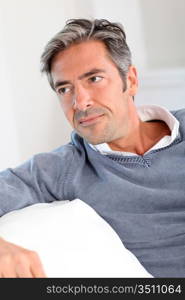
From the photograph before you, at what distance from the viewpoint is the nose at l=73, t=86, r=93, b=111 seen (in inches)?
56.1

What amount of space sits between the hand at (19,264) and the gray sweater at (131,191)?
0.34 m

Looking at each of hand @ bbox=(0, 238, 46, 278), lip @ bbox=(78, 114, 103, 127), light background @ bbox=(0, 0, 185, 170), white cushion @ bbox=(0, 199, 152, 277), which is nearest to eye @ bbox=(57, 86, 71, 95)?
lip @ bbox=(78, 114, 103, 127)

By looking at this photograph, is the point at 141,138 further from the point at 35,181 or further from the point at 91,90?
the point at 35,181

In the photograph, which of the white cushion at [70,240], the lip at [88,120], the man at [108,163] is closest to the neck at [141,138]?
the man at [108,163]

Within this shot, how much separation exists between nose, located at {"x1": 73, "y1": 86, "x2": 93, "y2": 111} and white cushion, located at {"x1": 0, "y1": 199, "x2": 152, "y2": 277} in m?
0.29

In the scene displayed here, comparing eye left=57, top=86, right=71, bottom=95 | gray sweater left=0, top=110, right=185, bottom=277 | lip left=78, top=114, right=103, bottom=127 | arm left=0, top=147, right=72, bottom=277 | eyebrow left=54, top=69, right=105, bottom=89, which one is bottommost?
gray sweater left=0, top=110, right=185, bottom=277

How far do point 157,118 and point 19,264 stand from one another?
0.81 m

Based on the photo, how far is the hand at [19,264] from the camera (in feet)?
3.17

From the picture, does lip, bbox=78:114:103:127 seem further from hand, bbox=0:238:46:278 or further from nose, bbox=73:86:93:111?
hand, bbox=0:238:46:278

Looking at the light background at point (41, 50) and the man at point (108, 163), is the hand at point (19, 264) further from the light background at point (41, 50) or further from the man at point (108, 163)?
the light background at point (41, 50)

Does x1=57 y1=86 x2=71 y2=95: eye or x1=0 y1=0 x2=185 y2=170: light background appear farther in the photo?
x1=0 y1=0 x2=185 y2=170: light background

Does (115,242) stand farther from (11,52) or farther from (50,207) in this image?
(11,52)

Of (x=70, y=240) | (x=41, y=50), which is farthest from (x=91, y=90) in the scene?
(x=41, y=50)

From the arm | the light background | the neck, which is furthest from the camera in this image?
the light background
